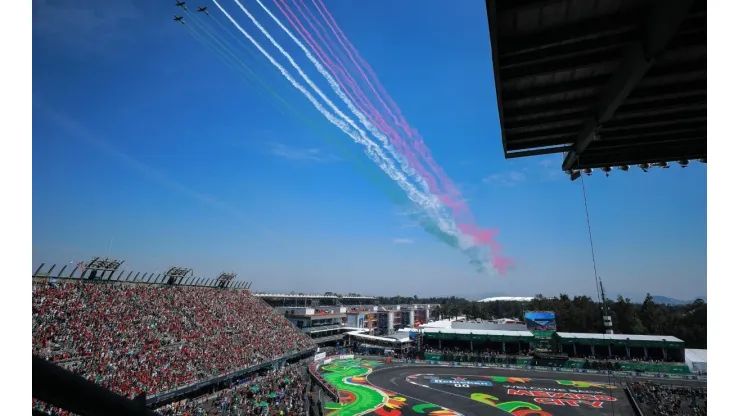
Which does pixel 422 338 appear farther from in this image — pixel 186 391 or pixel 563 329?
pixel 186 391

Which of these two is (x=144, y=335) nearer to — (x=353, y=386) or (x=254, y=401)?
(x=254, y=401)

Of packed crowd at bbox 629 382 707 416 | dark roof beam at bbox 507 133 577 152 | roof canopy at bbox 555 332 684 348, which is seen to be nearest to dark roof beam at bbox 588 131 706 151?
dark roof beam at bbox 507 133 577 152

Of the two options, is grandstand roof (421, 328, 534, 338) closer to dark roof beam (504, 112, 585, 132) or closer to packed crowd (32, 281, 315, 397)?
packed crowd (32, 281, 315, 397)

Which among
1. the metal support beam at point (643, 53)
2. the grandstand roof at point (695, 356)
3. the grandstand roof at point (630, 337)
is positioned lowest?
the grandstand roof at point (695, 356)

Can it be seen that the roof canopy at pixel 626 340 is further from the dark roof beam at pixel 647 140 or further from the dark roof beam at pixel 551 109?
the dark roof beam at pixel 551 109

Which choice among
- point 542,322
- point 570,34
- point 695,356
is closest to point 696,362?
point 695,356

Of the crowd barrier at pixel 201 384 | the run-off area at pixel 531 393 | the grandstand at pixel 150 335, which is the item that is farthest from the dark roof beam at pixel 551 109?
the run-off area at pixel 531 393
